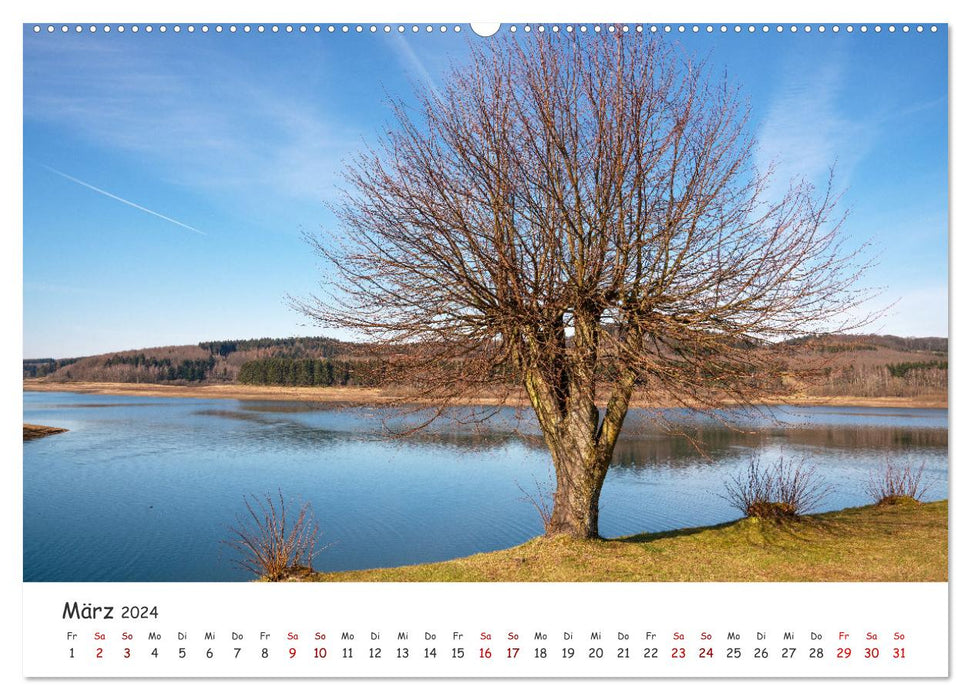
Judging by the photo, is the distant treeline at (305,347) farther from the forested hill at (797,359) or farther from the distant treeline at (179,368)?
the distant treeline at (179,368)

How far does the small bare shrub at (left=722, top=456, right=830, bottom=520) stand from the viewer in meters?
9.54

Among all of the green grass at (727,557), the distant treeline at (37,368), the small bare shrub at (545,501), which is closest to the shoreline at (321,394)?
the distant treeline at (37,368)

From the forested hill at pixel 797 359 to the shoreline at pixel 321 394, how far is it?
13 cm

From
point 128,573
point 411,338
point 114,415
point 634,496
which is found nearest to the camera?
point 411,338

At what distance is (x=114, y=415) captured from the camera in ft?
83.4

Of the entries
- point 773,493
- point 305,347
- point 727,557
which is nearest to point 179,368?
point 305,347

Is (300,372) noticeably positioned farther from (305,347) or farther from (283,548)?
(283,548)

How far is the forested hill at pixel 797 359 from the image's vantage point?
6.32m

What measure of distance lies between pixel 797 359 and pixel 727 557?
267 centimetres

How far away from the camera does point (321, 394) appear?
28.7 feet
